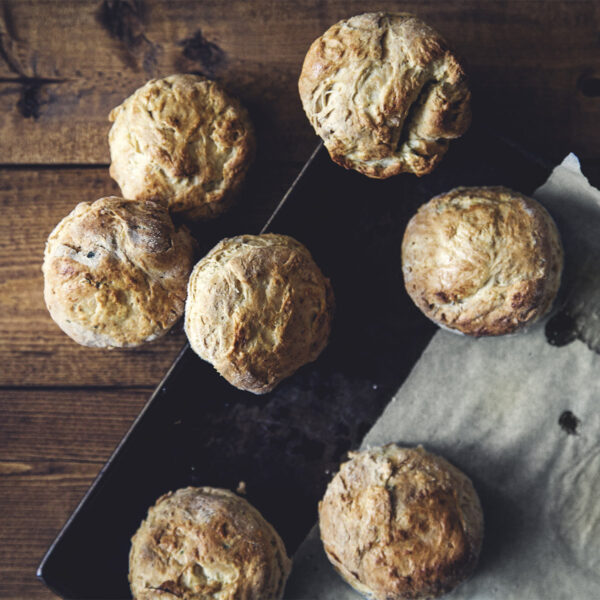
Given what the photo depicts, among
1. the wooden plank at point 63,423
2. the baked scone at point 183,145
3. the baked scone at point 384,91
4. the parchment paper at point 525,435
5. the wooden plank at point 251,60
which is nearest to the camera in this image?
the baked scone at point 384,91

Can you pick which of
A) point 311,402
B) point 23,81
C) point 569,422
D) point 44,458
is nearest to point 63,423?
point 44,458

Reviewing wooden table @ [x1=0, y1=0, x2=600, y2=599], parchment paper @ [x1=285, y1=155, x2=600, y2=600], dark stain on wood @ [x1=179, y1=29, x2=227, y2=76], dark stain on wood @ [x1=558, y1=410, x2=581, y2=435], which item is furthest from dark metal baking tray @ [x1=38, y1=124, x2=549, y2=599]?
dark stain on wood @ [x1=179, y1=29, x2=227, y2=76]

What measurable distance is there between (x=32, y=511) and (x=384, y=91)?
2.44 meters

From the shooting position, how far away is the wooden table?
112 inches

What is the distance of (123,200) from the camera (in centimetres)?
251

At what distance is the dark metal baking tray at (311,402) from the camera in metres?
2.78

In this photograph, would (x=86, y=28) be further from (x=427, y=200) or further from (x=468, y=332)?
(x=468, y=332)

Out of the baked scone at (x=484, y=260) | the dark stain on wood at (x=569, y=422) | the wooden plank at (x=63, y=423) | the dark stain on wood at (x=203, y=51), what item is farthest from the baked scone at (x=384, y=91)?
the wooden plank at (x=63, y=423)

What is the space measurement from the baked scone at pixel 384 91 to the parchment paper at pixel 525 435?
69 cm

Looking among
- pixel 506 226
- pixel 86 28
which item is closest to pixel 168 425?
pixel 506 226

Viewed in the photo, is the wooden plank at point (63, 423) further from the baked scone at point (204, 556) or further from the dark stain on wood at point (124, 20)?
the dark stain on wood at point (124, 20)

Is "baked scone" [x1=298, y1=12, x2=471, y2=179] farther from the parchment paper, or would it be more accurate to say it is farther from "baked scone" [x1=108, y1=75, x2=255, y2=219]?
the parchment paper

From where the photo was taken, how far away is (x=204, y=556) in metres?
2.49

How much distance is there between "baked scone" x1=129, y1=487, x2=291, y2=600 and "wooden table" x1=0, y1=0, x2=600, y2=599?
574 mm
